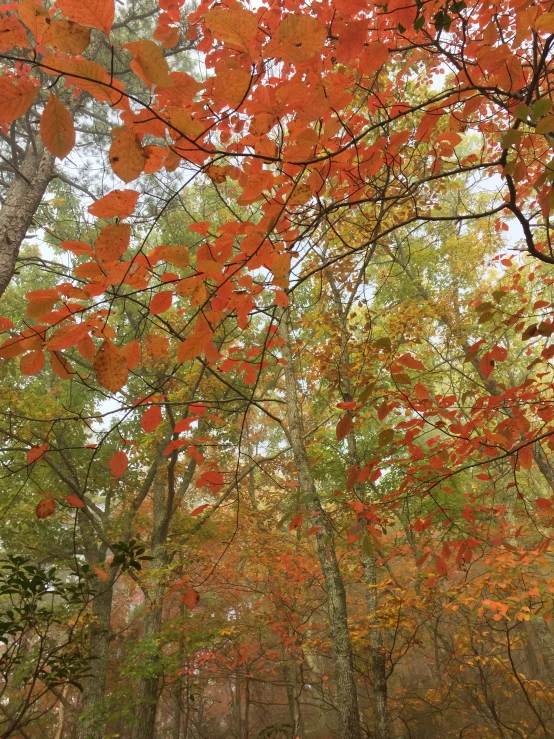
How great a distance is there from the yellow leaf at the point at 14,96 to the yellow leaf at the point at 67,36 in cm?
10

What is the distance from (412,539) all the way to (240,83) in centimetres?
754

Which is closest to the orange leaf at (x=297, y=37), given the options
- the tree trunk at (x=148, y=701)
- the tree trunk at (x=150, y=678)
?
the tree trunk at (x=150, y=678)

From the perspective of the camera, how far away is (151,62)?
0.84 meters

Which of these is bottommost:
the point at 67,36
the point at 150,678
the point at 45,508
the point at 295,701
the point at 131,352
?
the point at 295,701

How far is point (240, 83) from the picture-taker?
0.99 meters

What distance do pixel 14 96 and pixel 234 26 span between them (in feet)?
1.56

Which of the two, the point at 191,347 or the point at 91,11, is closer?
the point at 91,11

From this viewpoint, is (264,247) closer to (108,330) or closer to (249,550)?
(108,330)

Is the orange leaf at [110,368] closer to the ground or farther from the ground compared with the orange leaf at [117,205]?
closer to the ground

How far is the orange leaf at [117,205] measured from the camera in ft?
3.52

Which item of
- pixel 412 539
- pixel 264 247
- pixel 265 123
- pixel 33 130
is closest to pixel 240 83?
pixel 265 123

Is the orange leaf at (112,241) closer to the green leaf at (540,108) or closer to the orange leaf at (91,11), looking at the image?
the orange leaf at (91,11)

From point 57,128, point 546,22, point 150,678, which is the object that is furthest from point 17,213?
point 150,678

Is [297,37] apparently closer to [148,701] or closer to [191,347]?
[191,347]
